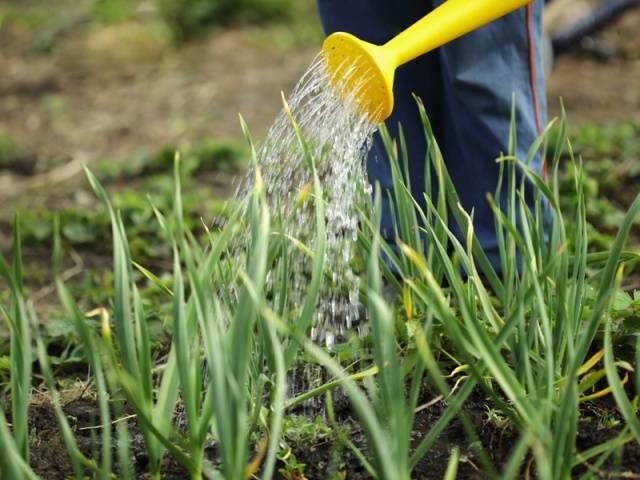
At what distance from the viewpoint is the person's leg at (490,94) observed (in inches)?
85.7

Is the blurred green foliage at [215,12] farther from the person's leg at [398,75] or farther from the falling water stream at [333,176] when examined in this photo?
the falling water stream at [333,176]

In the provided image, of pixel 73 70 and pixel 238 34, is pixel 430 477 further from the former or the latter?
pixel 238 34

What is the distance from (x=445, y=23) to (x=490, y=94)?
0.51 metres

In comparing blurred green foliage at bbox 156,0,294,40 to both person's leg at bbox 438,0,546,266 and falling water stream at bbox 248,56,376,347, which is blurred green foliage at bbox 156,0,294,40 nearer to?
person's leg at bbox 438,0,546,266

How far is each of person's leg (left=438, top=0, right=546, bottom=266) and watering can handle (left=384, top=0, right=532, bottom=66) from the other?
408mm

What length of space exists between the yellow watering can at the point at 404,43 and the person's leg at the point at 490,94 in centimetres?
41

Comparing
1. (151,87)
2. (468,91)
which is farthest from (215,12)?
(468,91)

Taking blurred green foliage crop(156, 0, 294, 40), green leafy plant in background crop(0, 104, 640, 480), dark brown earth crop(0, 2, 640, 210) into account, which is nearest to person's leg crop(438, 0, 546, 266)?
green leafy plant in background crop(0, 104, 640, 480)

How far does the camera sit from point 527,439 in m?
1.10

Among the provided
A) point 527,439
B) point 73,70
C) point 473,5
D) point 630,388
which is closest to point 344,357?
point 630,388

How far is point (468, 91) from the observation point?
221 cm

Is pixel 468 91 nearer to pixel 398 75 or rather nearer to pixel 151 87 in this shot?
pixel 398 75

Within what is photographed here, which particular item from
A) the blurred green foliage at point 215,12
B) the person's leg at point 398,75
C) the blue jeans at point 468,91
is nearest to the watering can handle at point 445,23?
the blue jeans at point 468,91

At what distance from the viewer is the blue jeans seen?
219cm
